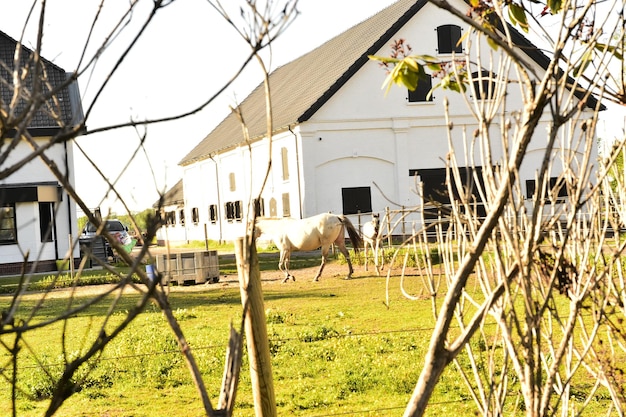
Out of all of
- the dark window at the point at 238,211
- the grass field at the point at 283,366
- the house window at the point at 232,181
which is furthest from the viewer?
the house window at the point at 232,181

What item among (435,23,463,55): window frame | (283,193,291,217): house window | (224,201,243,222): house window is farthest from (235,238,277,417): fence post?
(224,201,243,222): house window

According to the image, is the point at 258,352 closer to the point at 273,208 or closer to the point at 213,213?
the point at 273,208

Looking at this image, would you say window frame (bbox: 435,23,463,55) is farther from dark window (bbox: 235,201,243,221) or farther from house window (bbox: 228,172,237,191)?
house window (bbox: 228,172,237,191)

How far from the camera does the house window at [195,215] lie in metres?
45.3

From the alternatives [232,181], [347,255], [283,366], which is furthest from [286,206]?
[283,366]

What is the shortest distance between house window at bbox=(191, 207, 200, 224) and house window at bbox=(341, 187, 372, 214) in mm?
16046

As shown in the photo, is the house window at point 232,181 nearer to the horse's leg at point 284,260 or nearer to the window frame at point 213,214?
the window frame at point 213,214

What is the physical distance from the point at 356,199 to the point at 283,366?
21.7 metres

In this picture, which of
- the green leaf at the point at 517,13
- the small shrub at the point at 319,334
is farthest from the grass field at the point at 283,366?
the green leaf at the point at 517,13

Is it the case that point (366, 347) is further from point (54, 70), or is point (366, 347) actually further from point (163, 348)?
point (54, 70)

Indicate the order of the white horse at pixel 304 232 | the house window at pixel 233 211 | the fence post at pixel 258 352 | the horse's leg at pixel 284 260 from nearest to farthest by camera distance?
1. the fence post at pixel 258 352
2. the horse's leg at pixel 284 260
3. the white horse at pixel 304 232
4. the house window at pixel 233 211

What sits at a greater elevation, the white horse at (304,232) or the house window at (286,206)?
the house window at (286,206)

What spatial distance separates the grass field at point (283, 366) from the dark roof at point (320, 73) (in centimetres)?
1342

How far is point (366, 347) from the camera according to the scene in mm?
9930
